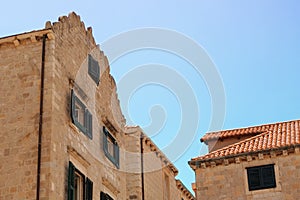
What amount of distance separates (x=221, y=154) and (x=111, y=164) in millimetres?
4660

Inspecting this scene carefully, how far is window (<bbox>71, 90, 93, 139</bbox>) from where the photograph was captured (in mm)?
21797

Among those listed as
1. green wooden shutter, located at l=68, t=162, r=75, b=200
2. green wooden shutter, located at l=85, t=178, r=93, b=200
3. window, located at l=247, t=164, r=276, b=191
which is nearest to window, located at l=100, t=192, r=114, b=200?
green wooden shutter, located at l=85, t=178, r=93, b=200

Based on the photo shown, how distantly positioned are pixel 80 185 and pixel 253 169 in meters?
Answer: 7.63

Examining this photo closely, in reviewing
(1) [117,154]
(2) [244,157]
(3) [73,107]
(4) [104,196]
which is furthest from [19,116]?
(2) [244,157]

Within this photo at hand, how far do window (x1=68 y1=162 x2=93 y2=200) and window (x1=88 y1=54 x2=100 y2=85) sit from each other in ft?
15.5

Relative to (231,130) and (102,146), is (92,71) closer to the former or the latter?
(102,146)

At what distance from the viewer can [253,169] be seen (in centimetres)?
2527

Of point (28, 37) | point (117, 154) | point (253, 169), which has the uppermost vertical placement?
point (28, 37)

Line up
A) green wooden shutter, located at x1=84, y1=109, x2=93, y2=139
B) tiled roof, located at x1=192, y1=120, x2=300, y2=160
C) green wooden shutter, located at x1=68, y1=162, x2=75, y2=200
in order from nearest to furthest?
green wooden shutter, located at x1=68, y1=162, x2=75, y2=200 → green wooden shutter, located at x1=84, y1=109, x2=93, y2=139 → tiled roof, located at x1=192, y1=120, x2=300, y2=160

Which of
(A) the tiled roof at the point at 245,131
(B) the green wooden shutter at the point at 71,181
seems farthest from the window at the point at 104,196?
(A) the tiled roof at the point at 245,131

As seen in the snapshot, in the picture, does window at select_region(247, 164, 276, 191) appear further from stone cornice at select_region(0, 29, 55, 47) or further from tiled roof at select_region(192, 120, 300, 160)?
stone cornice at select_region(0, 29, 55, 47)

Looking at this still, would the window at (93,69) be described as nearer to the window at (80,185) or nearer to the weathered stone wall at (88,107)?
the weathered stone wall at (88,107)

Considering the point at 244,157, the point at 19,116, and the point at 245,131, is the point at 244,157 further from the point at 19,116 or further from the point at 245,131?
the point at 19,116

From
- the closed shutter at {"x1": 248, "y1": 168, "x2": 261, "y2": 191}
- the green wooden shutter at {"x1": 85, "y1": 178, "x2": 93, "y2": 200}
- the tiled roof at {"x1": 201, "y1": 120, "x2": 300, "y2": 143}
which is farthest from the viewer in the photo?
the tiled roof at {"x1": 201, "y1": 120, "x2": 300, "y2": 143}
